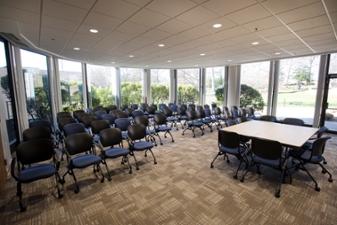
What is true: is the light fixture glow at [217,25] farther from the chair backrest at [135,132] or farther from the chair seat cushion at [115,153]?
the chair seat cushion at [115,153]

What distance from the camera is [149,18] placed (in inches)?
116

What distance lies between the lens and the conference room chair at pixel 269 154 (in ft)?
9.52

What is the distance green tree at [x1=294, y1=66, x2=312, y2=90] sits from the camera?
7020 mm

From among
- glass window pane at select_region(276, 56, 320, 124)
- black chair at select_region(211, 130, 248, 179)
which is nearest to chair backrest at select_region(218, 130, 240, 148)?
black chair at select_region(211, 130, 248, 179)

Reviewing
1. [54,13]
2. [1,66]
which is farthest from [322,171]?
[1,66]

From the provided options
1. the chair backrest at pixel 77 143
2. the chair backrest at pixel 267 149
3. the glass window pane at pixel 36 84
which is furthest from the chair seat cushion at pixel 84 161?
the glass window pane at pixel 36 84

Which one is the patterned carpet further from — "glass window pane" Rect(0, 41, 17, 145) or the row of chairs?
"glass window pane" Rect(0, 41, 17, 145)

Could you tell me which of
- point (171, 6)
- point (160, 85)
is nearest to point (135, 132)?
point (171, 6)

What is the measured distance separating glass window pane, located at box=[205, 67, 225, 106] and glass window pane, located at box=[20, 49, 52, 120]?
791cm

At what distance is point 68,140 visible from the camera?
3.19 m

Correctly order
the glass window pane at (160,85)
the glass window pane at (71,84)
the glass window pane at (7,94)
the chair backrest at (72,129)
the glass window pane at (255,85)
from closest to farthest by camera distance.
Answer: the chair backrest at (72,129), the glass window pane at (7,94), the glass window pane at (71,84), the glass window pane at (255,85), the glass window pane at (160,85)

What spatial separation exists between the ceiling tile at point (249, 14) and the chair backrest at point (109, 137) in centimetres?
307

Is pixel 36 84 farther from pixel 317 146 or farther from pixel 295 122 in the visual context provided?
pixel 295 122

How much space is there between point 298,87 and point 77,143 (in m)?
8.36
